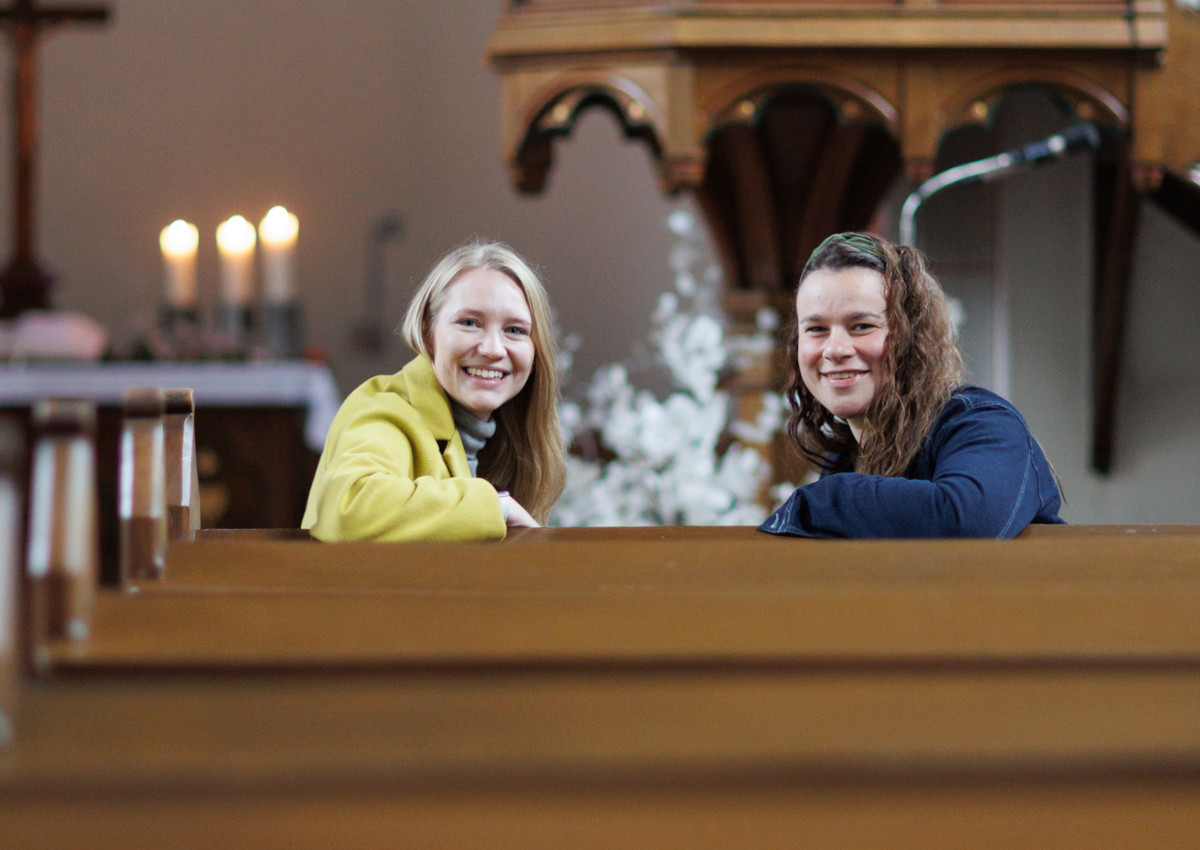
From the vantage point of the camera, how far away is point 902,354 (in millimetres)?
1592

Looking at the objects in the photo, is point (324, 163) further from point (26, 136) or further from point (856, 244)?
point (856, 244)

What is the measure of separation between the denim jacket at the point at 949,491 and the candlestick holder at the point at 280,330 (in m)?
3.26

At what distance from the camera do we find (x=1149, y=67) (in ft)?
9.13

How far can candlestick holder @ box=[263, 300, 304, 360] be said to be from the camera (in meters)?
4.55

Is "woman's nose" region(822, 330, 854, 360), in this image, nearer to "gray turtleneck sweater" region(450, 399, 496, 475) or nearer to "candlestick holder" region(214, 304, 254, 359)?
"gray turtleneck sweater" region(450, 399, 496, 475)

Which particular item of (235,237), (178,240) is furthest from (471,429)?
(178,240)

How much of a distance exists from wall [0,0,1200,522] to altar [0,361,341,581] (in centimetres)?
195

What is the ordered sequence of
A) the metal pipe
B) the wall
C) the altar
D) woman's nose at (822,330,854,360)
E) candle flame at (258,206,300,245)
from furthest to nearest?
the wall, candle flame at (258,206,300,245), the altar, the metal pipe, woman's nose at (822,330,854,360)

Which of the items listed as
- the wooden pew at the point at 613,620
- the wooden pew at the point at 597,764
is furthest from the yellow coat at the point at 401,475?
the wooden pew at the point at 597,764

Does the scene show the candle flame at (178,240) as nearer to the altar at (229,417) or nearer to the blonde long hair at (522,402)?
the altar at (229,417)

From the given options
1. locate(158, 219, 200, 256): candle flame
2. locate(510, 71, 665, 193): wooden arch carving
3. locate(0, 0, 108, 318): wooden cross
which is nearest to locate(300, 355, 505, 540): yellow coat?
locate(510, 71, 665, 193): wooden arch carving

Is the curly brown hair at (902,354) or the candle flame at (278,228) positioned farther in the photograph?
the candle flame at (278,228)

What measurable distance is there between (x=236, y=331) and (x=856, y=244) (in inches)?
134

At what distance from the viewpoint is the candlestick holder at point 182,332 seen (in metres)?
4.46
